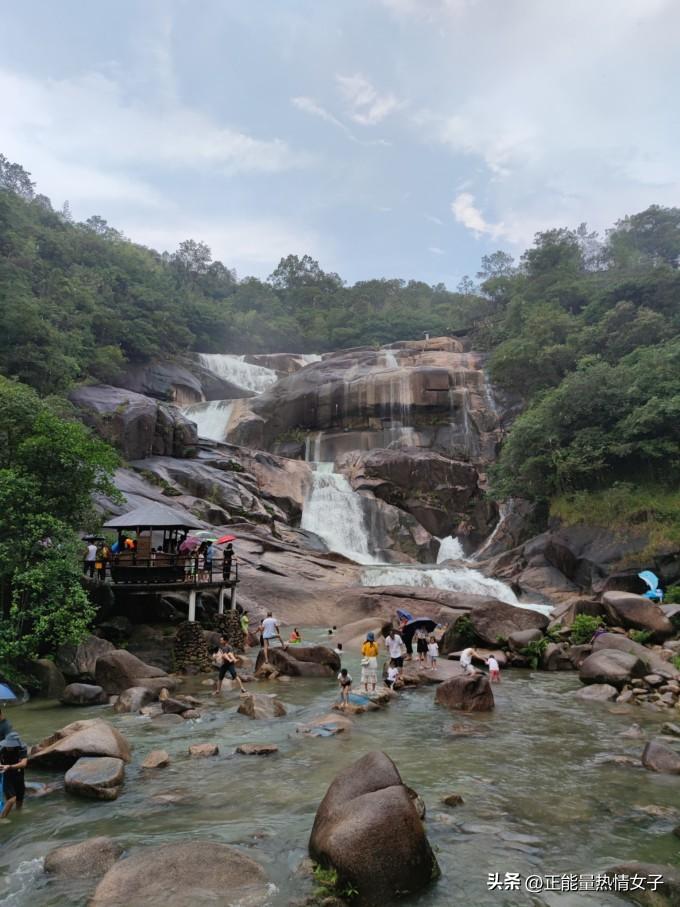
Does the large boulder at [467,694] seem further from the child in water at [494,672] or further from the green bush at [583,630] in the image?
the green bush at [583,630]

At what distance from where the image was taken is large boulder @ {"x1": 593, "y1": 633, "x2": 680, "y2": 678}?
16.2 m

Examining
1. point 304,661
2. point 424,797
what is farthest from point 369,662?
point 424,797

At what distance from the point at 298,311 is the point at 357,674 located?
229 feet

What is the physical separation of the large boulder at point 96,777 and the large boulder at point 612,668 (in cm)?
1219

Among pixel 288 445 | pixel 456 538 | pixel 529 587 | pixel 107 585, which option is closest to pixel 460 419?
pixel 456 538

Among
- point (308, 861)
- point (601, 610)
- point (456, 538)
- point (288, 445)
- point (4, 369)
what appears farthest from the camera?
point (288, 445)

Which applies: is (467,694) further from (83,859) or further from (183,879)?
(83,859)

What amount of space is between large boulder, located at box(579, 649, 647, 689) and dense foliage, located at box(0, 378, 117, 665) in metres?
13.0

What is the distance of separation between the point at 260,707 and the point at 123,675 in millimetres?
4059

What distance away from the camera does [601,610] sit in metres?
21.7

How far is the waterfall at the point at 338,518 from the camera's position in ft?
127

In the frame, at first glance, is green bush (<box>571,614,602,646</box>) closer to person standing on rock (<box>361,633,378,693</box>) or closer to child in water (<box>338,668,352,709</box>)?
person standing on rock (<box>361,633,378,693</box>)

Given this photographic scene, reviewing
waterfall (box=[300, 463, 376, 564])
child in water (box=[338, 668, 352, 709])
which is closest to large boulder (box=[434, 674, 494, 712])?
child in water (box=[338, 668, 352, 709])

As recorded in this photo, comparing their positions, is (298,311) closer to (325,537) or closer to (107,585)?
(325,537)
